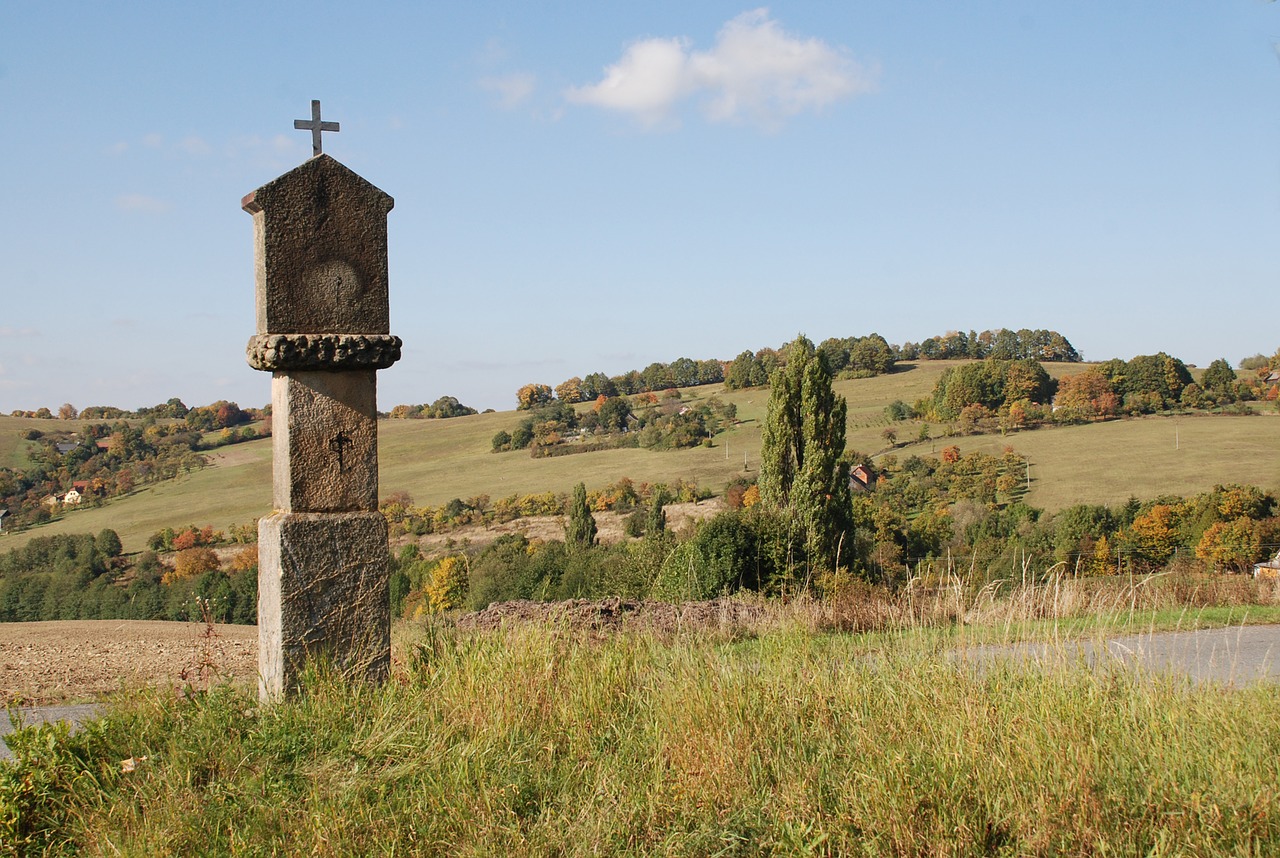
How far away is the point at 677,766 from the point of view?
3.96 meters

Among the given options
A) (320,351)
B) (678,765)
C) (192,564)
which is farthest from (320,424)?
(192,564)

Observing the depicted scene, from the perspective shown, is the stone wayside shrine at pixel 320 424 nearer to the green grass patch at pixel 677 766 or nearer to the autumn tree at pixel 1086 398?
the green grass patch at pixel 677 766

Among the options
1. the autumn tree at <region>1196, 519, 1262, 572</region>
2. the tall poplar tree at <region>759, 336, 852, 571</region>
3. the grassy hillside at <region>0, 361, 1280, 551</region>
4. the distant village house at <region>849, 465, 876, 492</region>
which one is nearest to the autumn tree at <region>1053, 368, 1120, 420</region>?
the grassy hillside at <region>0, 361, 1280, 551</region>

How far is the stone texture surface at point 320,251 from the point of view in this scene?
507 centimetres

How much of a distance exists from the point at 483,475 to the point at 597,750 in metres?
53.6

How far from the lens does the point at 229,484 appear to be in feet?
174

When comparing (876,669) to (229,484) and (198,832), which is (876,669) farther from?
(229,484)

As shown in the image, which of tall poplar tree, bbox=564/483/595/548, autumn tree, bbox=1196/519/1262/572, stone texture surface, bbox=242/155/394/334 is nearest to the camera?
stone texture surface, bbox=242/155/394/334

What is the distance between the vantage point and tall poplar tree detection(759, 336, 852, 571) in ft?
86.2

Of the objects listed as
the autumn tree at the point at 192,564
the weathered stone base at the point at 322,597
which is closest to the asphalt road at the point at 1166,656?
the weathered stone base at the point at 322,597

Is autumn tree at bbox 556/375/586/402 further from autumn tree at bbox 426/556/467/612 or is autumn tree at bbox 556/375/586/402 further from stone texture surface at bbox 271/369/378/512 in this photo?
stone texture surface at bbox 271/369/378/512

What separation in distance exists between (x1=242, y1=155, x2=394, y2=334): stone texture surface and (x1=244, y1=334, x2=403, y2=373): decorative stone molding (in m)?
0.14

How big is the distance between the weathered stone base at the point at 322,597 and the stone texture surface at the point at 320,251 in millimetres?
1070

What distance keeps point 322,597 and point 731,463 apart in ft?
156
